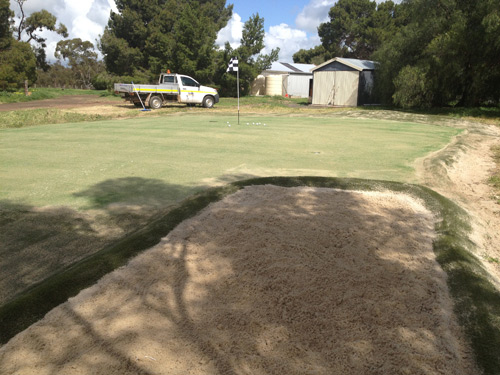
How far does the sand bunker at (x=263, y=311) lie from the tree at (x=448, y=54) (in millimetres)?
17220

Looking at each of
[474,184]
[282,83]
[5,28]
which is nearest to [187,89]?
[282,83]

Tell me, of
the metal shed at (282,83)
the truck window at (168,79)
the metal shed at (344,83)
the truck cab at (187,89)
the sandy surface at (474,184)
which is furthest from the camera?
the metal shed at (282,83)

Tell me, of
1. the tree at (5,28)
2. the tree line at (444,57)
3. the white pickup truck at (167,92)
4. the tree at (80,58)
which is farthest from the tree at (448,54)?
the tree at (80,58)

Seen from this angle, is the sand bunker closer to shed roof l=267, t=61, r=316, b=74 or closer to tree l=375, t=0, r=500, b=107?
tree l=375, t=0, r=500, b=107

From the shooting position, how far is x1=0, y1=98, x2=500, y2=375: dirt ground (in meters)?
2.07

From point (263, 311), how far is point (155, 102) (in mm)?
20910

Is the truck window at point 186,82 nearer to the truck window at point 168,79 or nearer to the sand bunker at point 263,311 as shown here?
the truck window at point 168,79

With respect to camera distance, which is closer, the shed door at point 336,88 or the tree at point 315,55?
the shed door at point 336,88

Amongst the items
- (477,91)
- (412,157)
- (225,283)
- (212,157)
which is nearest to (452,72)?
(477,91)

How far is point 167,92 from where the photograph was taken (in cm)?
2198

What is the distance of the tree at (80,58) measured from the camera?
212 feet

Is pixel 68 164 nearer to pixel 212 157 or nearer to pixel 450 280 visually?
pixel 212 157

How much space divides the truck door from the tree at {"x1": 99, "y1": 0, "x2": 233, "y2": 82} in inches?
416

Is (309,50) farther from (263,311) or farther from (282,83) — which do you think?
(263,311)
